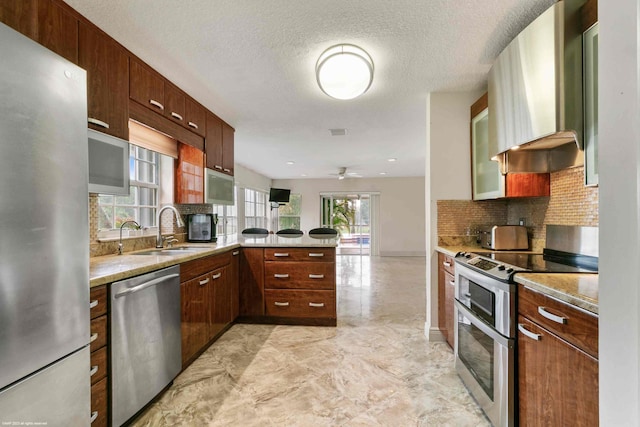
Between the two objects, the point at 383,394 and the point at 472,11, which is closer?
the point at 472,11

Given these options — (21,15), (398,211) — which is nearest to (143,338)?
(21,15)

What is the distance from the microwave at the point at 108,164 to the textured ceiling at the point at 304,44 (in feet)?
2.26

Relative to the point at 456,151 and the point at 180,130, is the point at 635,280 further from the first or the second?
the point at 180,130

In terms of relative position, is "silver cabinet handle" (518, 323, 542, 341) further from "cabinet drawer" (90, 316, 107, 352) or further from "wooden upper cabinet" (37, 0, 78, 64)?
"wooden upper cabinet" (37, 0, 78, 64)

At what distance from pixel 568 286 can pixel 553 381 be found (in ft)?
1.27

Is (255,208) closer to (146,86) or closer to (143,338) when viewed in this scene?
(146,86)

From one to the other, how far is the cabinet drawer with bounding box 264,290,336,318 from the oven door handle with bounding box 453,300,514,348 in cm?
136

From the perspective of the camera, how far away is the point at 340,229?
8.95 m

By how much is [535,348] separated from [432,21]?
180 centimetres

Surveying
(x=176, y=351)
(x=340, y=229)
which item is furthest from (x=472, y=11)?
(x=340, y=229)

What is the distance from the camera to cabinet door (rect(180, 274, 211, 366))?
2111mm

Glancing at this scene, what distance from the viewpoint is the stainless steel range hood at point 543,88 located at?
1449mm

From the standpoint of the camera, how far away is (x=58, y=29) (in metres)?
1.50

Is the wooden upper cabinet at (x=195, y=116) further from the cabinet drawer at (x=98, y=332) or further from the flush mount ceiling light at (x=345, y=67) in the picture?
the cabinet drawer at (x=98, y=332)
